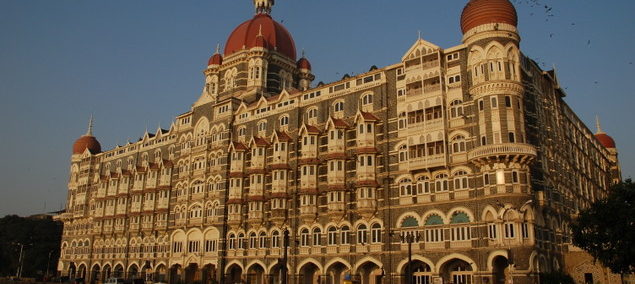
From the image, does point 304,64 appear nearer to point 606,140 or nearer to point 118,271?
point 118,271

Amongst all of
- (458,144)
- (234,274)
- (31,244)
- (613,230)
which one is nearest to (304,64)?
(234,274)

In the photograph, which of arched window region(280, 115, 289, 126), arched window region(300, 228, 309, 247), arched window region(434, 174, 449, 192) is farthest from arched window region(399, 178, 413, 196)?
arched window region(280, 115, 289, 126)

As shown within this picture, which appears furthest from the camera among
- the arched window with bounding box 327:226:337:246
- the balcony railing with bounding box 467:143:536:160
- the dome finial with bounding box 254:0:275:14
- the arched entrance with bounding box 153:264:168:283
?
the dome finial with bounding box 254:0:275:14

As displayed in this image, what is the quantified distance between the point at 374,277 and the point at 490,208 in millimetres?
13987

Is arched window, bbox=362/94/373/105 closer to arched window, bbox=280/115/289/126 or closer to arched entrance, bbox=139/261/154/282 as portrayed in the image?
arched window, bbox=280/115/289/126

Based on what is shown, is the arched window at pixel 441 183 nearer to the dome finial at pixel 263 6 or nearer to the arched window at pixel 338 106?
the arched window at pixel 338 106

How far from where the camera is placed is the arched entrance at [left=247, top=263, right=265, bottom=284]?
63.0 meters

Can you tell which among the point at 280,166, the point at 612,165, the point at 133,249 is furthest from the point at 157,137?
the point at 612,165

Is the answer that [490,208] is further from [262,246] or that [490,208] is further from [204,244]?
[204,244]

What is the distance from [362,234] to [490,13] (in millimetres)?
23015

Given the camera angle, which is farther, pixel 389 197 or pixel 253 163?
pixel 253 163

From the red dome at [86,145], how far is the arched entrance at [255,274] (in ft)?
162

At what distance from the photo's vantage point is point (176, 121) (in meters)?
78.5

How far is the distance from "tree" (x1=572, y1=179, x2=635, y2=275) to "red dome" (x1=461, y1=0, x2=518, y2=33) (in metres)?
16.6
